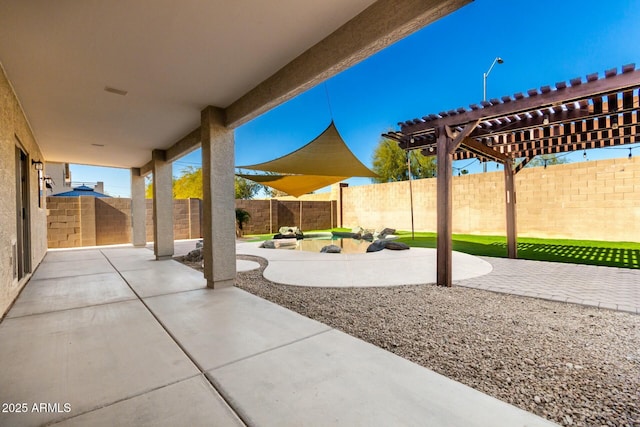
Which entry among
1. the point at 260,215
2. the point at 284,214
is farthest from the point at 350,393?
the point at 284,214

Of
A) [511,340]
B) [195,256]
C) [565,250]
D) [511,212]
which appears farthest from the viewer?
[565,250]

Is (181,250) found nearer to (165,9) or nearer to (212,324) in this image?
(212,324)

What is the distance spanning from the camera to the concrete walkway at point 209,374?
151 centimetres

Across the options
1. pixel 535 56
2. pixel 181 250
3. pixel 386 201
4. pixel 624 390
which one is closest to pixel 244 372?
pixel 624 390

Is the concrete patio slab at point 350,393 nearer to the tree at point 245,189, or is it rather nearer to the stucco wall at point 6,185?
the stucco wall at point 6,185

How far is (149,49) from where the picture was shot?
106 inches

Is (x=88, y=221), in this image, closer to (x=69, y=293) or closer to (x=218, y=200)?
(x=69, y=293)

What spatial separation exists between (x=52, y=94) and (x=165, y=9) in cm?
271

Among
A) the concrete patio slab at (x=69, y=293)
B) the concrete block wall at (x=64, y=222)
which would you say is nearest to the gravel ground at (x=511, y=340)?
the concrete patio slab at (x=69, y=293)

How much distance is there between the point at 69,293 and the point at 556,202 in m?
11.3

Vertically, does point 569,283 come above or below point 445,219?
below

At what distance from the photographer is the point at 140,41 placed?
8.45ft

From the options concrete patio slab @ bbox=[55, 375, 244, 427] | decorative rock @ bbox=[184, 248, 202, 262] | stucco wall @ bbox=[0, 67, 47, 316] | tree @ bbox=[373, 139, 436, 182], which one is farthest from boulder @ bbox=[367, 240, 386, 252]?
tree @ bbox=[373, 139, 436, 182]

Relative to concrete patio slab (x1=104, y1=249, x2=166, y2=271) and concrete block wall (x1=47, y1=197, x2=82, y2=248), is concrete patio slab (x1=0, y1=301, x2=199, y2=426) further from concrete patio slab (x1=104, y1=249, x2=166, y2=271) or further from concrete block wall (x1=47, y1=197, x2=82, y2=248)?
concrete block wall (x1=47, y1=197, x2=82, y2=248)
